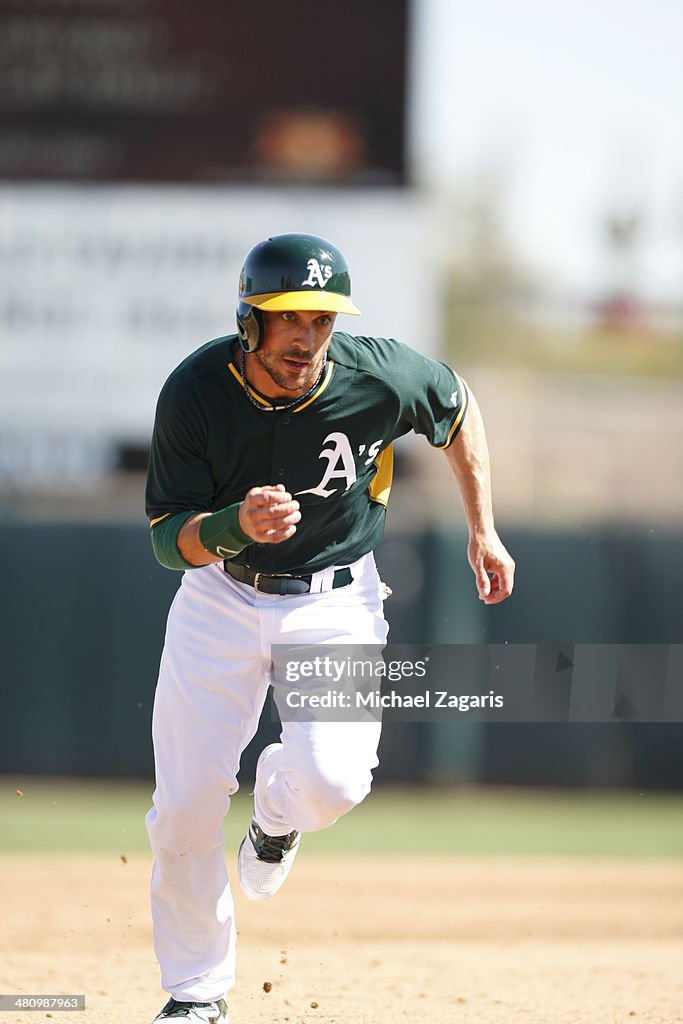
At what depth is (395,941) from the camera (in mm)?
5668

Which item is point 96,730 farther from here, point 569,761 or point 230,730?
point 230,730

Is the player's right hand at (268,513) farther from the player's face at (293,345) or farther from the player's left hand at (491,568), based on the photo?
the player's left hand at (491,568)

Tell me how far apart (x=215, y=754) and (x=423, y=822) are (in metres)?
5.06

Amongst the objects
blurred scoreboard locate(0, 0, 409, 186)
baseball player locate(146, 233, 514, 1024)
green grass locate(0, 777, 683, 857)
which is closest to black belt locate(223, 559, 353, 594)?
baseball player locate(146, 233, 514, 1024)

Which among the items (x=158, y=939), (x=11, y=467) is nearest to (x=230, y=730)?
(x=158, y=939)

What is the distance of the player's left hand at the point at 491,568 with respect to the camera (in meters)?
3.94

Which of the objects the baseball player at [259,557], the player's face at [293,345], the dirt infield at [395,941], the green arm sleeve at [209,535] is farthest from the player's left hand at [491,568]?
the dirt infield at [395,941]

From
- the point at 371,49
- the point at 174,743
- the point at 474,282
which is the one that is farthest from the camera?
the point at 474,282

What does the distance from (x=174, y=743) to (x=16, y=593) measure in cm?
558

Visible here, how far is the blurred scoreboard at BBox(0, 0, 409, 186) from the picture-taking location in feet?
35.5

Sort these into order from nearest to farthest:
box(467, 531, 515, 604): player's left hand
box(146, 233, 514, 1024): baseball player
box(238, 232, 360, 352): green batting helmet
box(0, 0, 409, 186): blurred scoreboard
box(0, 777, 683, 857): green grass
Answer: box(238, 232, 360, 352): green batting helmet, box(146, 233, 514, 1024): baseball player, box(467, 531, 515, 604): player's left hand, box(0, 777, 683, 857): green grass, box(0, 0, 409, 186): blurred scoreboard

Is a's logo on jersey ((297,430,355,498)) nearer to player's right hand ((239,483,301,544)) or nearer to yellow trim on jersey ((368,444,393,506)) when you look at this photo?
yellow trim on jersey ((368,444,393,506))

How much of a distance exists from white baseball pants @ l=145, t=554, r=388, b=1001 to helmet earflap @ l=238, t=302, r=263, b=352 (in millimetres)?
659

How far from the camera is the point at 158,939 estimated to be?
379 cm
